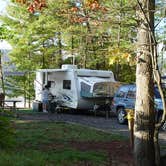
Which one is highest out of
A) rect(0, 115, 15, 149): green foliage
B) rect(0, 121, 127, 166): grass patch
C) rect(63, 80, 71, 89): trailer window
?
rect(63, 80, 71, 89): trailer window

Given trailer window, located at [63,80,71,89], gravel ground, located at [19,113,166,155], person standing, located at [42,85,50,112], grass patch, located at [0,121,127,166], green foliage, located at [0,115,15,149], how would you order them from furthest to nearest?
person standing, located at [42,85,50,112] → trailer window, located at [63,80,71,89] → gravel ground, located at [19,113,166,155] → green foliage, located at [0,115,15,149] → grass patch, located at [0,121,127,166]

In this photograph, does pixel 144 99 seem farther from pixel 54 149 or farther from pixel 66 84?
pixel 66 84

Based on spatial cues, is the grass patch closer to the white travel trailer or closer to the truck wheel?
the truck wheel

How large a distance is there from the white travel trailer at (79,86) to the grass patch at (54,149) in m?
8.74

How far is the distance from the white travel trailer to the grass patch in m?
8.74

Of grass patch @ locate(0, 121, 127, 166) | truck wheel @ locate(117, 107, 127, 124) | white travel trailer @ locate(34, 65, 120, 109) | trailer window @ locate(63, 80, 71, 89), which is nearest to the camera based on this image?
grass patch @ locate(0, 121, 127, 166)

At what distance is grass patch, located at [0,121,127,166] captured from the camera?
8.73 meters

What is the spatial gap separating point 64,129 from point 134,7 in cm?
851

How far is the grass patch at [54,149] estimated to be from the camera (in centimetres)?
873

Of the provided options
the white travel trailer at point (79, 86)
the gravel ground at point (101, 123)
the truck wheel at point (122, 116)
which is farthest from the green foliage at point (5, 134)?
the white travel trailer at point (79, 86)

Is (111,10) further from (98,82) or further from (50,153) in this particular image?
(98,82)

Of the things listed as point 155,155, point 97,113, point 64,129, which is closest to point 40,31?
point 97,113

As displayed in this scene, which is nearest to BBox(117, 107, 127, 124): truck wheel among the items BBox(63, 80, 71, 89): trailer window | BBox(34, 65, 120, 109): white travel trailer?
BBox(34, 65, 120, 109): white travel trailer

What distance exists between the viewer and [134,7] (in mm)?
7027
